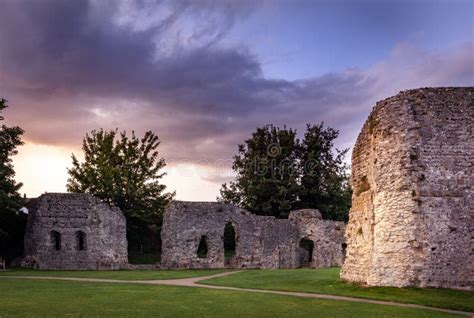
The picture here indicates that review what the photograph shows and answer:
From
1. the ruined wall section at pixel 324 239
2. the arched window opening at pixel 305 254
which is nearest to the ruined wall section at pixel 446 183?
the ruined wall section at pixel 324 239

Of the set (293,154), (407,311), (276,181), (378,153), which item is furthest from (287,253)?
(407,311)

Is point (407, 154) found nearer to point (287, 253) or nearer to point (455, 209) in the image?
point (455, 209)

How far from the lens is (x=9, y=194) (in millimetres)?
33188

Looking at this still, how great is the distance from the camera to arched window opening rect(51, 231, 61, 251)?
35547 millimetres

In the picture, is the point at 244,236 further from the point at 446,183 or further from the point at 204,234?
the point at 446,183

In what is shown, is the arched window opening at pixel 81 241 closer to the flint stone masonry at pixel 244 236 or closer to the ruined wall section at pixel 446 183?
the flint stone masonry at pixel 244 236

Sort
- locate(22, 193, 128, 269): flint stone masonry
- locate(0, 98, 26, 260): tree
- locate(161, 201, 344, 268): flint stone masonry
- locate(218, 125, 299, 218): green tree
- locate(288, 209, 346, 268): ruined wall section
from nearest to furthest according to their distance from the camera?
locate(0, 98, 26, 260): tree, locate(22, 193, 128, 269): flint stone masonry, locate(161, 201, 344, 268): flint stone masonry, locate(288, 209, 346, 268): ruined wall section, locate(218, 125, 299, 218): green tree

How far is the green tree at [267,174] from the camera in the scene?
5103 centimetres

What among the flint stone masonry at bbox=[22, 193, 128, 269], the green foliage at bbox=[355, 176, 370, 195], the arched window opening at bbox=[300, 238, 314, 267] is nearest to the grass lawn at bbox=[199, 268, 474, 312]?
the green foliage at bbox=[355, 176, 370, 195]

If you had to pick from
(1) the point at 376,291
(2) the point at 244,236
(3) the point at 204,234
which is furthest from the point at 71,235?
(1) the point at 376,291

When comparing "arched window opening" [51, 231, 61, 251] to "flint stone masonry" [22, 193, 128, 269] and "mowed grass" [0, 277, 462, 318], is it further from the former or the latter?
"mowed grass" [0, 277, 462, 318]

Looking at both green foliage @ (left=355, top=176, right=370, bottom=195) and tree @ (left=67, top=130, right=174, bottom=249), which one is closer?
green foliage @ (left=355, top=176, right=370, bottom=195)

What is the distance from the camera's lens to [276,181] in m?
51.0

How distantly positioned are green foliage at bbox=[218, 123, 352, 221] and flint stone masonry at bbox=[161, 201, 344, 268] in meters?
8.17
